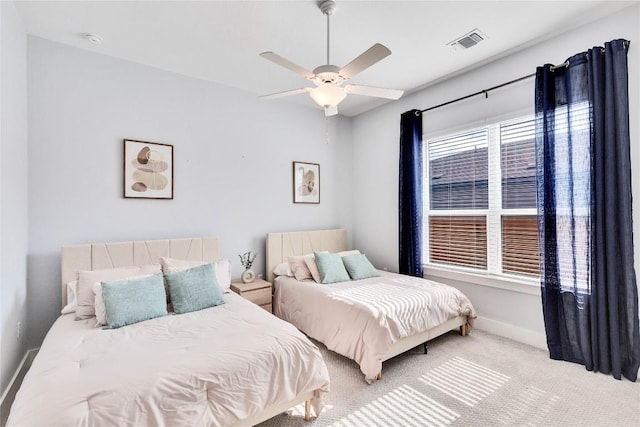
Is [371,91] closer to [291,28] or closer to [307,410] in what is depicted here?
[291,28]

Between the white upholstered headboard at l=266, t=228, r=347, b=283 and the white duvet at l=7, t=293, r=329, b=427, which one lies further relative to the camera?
A: the white upholstered headboard at l=266, t=228, r=347, b=283

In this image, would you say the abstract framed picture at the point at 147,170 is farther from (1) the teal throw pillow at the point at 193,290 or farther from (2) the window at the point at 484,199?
(2) the window at the point at 484,199

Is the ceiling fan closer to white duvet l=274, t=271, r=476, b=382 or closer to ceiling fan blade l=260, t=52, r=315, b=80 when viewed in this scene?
ceiling fan blade l=260, t=52, r=315, b=80

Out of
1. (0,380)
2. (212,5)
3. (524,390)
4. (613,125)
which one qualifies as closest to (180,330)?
(0,380)

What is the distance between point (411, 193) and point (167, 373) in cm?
319

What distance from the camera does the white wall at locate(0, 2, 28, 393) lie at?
2.00 meters

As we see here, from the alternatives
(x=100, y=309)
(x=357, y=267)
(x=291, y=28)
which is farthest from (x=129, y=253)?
(x=291, y=28)

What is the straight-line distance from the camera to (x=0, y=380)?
197 centimetres

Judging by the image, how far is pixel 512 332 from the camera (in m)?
3.08

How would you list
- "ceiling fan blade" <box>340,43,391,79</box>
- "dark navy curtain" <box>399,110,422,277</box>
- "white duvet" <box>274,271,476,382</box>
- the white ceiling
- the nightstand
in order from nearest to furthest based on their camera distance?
"ceiling fan blade" <box>340,43,391,79</box>
the white ceiling
"white duvet" <box>274,271,476,382</box>
the nightstand
"dark navy curtain" <box>399,110,422,277</box>

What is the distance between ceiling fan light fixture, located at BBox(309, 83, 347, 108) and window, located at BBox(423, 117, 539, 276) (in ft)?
6.50

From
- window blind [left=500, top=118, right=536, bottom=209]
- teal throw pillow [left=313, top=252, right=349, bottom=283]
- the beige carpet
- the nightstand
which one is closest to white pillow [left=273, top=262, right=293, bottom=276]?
the nightstand

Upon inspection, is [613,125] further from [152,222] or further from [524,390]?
[152,222]

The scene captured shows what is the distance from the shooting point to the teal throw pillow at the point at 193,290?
247 cm
